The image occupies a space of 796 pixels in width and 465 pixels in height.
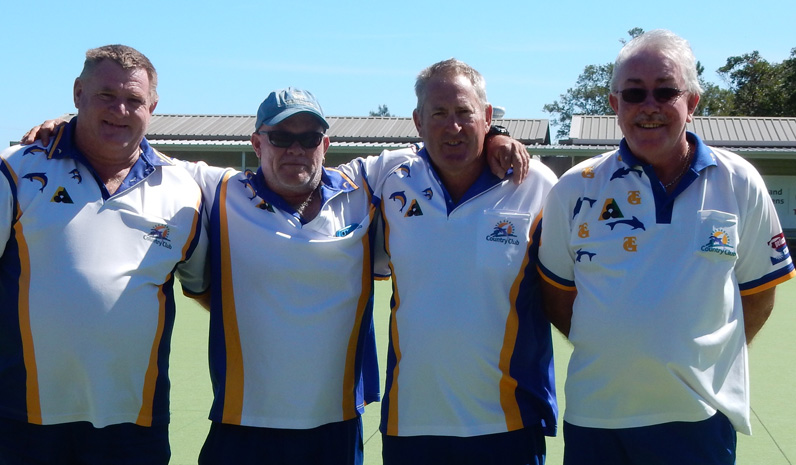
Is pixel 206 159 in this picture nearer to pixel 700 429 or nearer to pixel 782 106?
pixel 700 429

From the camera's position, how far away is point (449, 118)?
356 cm

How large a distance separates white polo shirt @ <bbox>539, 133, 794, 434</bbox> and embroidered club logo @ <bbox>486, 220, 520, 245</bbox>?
306mm

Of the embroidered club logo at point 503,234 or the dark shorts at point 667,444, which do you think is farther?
the embroidered club logo at point 503,234

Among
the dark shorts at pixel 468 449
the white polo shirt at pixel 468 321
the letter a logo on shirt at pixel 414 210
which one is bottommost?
the dark shorts at pixel 468 449

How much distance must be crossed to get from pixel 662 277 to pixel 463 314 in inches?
31.7

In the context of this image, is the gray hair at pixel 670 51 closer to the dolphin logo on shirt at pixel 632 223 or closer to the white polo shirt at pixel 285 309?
the dolphin logo on shirt at pixel 632 223

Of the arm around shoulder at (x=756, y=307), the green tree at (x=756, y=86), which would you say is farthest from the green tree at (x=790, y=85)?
the arm around shoulder at (x=756, y=307)

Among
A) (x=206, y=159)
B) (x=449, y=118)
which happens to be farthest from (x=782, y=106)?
(x=449, y=118)

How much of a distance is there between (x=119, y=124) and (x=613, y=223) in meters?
2.10

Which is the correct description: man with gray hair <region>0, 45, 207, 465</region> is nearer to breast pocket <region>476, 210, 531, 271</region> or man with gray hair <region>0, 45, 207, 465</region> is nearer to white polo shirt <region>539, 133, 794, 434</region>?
breast pocket <region>476, 210, 531, 271</region>

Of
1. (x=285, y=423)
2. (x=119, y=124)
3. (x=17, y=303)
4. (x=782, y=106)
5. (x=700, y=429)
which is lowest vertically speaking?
(x=285, y=423)

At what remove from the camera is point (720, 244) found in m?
2.99

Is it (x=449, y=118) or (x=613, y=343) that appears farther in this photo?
(x=449, y=118)

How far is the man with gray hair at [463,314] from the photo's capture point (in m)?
3.37
